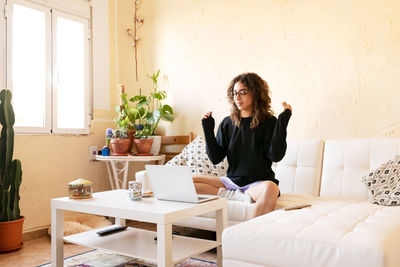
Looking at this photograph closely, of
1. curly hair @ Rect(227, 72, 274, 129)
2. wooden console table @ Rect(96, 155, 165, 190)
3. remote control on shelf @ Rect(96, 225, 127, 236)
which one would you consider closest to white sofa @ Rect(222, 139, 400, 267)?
curly hair @ Rect(227, 72, 274, 129)

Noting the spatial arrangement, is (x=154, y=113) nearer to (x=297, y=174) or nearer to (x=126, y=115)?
(x=126, y=115)

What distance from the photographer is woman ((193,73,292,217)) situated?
217 cm

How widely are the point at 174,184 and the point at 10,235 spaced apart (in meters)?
1.52

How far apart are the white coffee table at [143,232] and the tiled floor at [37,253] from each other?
53 cm

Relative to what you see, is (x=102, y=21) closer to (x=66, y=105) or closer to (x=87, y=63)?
(x=87, y=63)

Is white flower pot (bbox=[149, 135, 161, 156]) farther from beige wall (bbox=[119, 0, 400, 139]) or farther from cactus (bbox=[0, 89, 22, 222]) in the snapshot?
cactus (bbox=[0, 89, 22, 222])

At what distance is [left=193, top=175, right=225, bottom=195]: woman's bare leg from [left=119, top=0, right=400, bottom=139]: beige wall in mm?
826

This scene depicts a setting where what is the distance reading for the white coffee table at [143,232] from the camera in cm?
144

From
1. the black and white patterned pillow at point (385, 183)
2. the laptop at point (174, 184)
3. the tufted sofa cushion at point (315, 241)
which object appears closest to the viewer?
the tufted sofa cushion at point (315, 241)

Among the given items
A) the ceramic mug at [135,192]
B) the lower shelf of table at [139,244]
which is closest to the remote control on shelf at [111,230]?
the lower shelf of table at [139,244]

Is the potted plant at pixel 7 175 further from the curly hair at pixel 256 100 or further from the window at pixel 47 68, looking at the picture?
the curly hair at pixel 256 100

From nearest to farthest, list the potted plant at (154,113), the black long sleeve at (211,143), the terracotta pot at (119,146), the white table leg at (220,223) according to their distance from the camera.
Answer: the white table leg at (220,223), the black long sleeve at (211,143), the terracotta pot at (119,146), the potted plant at (154,113)

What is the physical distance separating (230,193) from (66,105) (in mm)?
1798

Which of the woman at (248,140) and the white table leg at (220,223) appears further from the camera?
the woman at (248,140)
